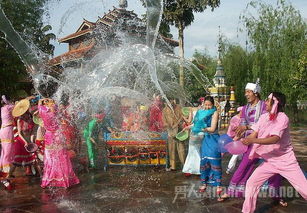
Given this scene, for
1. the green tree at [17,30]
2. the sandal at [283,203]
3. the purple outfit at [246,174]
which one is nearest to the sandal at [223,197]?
the purple outfit at [246,174]


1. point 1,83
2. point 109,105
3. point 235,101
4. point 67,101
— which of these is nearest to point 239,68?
point 235,101

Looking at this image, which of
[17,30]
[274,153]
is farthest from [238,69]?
[274,153]

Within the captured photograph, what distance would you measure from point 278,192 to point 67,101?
4.47 m

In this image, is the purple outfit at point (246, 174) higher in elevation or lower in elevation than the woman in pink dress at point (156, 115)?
lower

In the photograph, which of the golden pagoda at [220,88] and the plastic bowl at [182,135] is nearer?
the plastic bowl at [182,135]

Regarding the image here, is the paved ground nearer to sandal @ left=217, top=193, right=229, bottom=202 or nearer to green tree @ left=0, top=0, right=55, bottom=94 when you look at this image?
sandal @ left=217, top=193, right=229, bottom=202

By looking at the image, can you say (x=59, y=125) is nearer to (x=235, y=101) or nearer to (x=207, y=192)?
(x=207, y=192)

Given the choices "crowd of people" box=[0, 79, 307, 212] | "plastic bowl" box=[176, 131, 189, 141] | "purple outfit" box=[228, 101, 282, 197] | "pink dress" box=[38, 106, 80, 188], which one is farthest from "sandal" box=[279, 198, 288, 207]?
"pink dress" box=[38, 106, 80, 188]

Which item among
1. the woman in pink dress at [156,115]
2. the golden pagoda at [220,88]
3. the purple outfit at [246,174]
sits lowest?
the purple outfit at [246,174]

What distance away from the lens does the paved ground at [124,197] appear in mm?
4785

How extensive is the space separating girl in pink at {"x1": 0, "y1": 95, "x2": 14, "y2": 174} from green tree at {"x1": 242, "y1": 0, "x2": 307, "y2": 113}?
1657 cm

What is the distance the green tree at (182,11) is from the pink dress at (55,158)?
1595cm

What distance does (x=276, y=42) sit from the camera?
20188 millimetres

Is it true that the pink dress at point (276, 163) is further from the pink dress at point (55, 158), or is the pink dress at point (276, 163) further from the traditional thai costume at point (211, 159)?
the pink dress at point (55, 158)
